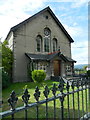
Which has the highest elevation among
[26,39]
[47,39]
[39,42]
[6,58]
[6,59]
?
[47,39]

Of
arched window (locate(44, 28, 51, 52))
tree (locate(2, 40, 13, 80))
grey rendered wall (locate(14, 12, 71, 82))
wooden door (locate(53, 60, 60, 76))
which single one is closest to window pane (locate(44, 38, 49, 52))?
arched window (locate(44, 28, 51, 52))

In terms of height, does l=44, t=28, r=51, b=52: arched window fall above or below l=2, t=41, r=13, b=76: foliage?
above

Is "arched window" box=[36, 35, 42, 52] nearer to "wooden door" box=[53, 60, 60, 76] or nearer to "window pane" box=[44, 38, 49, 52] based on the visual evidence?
"window pane" box=[44, 38, 49, 52]

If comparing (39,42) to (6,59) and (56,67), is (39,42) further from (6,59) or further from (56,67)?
(6,59)

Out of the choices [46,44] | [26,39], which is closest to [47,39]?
[46,44]

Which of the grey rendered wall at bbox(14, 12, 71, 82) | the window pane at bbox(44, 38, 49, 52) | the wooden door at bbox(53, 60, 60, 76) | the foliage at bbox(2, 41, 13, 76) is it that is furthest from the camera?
the wooden door at bbox(53, 60, 60, 76)

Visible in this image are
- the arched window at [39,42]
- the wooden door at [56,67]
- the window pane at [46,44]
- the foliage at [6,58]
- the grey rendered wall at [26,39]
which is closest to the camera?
the foliage at [6,58]

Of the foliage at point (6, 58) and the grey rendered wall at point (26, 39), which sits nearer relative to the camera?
the foliage at point (6, 58)

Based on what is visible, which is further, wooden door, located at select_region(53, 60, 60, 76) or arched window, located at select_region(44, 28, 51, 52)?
wooden door, located at select_region(53, 60, 60, 76)

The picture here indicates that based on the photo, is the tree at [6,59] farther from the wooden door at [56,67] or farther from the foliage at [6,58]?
the wooden door at [56,67]

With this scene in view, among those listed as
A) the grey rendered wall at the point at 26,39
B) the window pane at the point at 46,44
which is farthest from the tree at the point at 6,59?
the window pane at the point at 46,44

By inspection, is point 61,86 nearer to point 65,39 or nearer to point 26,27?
point 26,27

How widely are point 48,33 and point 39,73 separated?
8.91 metres

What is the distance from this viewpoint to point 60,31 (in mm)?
18766
